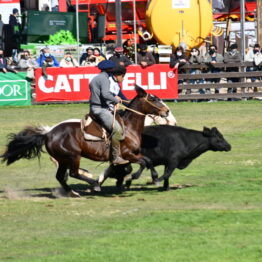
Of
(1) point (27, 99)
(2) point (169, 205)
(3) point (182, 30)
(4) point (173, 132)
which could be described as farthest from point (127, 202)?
(3) point (182, 30)

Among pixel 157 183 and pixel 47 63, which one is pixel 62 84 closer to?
pixel 47 63

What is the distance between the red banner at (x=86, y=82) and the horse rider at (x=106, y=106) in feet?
47.7

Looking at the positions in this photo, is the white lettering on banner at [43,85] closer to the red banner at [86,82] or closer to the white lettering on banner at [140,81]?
the red banner at [86,82]

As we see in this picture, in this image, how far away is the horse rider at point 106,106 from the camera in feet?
44.2

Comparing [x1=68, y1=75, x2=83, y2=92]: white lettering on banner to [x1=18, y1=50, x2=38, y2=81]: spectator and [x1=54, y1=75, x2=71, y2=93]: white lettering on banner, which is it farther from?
[x1=18, y1=50, x2=38, y2=81]: spectator

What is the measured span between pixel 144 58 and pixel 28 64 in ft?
12.3

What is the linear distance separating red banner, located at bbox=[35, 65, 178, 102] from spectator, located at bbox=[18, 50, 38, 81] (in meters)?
0.26

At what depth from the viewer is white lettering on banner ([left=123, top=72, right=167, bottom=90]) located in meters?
28.3

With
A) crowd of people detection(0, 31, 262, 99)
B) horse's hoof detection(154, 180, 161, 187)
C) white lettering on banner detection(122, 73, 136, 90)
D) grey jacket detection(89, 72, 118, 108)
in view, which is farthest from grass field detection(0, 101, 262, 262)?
crowd of people detection(0, 31, 262, 99)

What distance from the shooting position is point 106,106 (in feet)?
44.7

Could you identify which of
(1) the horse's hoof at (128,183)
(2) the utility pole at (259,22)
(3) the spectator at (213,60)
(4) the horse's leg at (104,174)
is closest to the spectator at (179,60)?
(3) the spectator at (213,60)

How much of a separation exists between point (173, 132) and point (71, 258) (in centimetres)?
541

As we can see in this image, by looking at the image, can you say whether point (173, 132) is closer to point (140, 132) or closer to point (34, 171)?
point (140, 132)

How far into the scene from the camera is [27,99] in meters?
29.4
